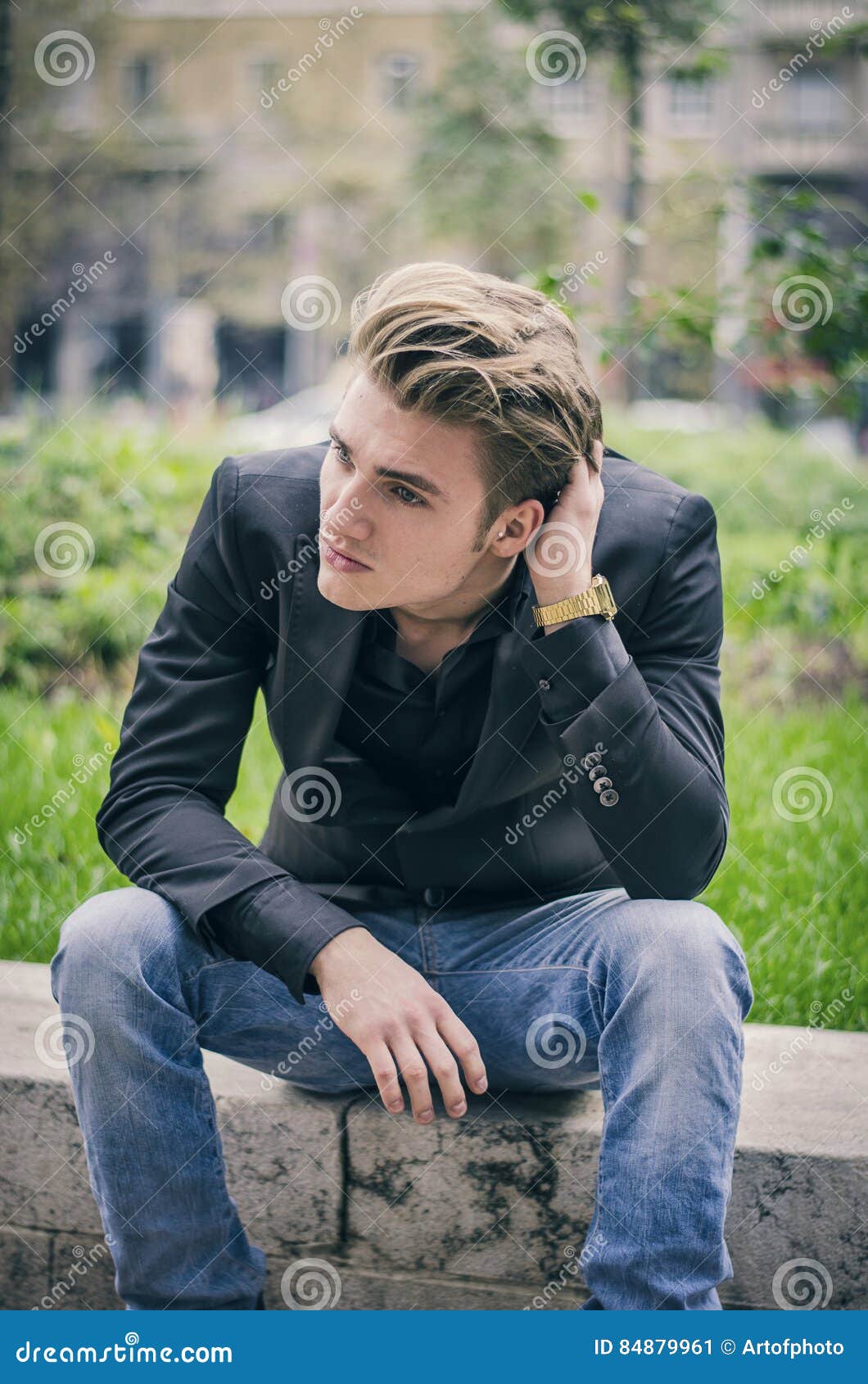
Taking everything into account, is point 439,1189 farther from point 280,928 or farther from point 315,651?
point 315,651

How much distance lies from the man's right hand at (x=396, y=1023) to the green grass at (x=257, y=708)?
3.41 feet

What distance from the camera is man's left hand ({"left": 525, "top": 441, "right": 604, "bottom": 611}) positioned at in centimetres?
191

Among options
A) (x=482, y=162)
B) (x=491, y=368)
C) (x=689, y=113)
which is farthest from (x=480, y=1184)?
(x=689, y=113)

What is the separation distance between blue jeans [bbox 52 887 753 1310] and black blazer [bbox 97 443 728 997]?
8 cm

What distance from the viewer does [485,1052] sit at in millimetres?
1944

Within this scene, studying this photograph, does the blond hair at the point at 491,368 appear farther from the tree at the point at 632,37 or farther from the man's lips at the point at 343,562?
the tree at the point at 632,37

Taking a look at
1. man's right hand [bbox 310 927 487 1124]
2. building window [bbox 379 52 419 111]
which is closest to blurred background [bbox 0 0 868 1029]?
man's right hand [bbox 310 927 487 1124]

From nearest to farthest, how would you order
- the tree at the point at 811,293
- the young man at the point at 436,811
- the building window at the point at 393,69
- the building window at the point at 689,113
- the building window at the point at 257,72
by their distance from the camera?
the young man at the point at 436,811, the tree at the point at 811,293, the building window at the point at 689,113, the building window at the point at 257,72, the building window at the point at 393,69

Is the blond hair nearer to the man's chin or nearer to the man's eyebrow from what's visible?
the man's eyebrow

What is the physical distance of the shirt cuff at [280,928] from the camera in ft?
5.93

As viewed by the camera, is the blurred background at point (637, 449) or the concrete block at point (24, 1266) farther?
the blurred background at point (637, 449)

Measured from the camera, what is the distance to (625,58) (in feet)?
19.7

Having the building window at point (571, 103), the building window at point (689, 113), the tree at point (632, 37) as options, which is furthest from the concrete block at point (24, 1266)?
the building window at point (689, 113)

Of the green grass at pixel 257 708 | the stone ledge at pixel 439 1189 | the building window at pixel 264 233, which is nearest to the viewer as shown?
the stone ledge at pixel 439 1189
